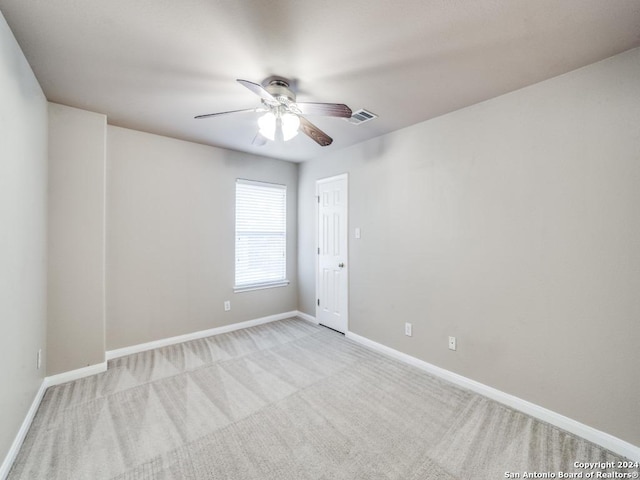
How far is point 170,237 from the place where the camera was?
343cm

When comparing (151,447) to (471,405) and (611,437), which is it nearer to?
(471,405)

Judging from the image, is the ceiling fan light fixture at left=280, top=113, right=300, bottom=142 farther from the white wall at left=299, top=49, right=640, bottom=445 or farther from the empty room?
the white wall at left=299, top=49, right=640, bottom=445

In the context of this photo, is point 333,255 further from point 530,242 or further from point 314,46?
point 314,46

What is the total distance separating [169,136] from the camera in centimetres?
334

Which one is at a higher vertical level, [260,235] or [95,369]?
[260,235]

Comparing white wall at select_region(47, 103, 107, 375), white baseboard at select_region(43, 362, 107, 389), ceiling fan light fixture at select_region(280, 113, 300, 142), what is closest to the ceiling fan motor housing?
ceiling fan light fixture at select_region(280, 113, 300, 142)

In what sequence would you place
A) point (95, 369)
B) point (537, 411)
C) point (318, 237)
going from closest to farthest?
1. point (537, 411)
2. point (95, 369)
3. point (318, 237)

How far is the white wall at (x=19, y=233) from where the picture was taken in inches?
62.1

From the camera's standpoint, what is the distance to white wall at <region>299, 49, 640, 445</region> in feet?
5.91

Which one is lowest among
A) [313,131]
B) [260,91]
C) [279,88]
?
[313,131]

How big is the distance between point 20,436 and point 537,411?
11.6ft

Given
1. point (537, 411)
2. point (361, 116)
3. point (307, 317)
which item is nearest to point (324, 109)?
point (361, 116)

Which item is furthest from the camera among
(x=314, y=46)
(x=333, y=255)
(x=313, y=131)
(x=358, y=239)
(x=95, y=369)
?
(x=333, y=255)

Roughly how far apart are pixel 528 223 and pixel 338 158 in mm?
2343
